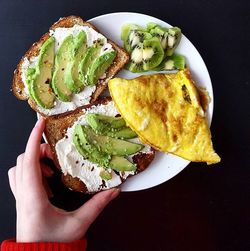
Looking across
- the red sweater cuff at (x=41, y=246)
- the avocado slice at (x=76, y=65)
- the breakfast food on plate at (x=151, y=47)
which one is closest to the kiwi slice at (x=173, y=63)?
the breakfast food on plate at (x=151, y=47)

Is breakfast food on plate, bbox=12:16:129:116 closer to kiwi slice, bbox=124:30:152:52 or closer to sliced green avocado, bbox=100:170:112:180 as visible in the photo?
kiwi slice, bbox=124:30:152:52

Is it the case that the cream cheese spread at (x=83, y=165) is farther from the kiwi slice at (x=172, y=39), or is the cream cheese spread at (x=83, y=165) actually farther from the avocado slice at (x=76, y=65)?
the kiwi slice at (x=172, y=39)

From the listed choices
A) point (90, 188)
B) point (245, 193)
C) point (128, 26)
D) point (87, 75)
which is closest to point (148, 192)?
point (90, 188)

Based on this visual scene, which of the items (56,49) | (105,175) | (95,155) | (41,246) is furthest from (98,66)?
(41,246)

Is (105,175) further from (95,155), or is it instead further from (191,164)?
(191,164)

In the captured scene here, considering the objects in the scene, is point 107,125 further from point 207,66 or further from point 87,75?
point 207,66

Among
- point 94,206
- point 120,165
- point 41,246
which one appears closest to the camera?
point 41,246

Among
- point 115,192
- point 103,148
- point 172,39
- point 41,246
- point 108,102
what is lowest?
point 41,246
